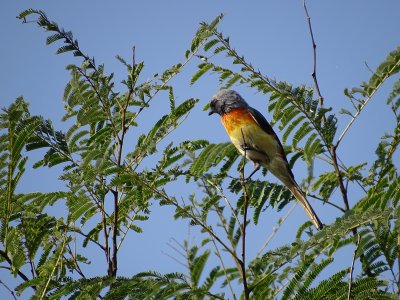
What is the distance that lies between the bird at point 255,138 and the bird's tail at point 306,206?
0.90 ft

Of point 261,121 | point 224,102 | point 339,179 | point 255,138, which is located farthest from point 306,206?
point 224,102

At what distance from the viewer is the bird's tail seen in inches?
179

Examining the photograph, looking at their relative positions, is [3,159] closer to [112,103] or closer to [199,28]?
[112,103]

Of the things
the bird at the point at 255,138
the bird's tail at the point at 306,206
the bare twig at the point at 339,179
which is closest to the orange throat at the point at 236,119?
the bird at the point at 255,138

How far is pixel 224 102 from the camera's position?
639cm

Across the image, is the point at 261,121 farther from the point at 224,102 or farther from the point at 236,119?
the point at 224,102

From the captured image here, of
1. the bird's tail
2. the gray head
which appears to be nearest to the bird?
the gray head

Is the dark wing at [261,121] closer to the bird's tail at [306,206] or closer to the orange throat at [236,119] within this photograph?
the orange throat at [236,119]

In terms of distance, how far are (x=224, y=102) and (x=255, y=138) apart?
809 millimetres

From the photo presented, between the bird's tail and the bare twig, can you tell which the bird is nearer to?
the bird's tail

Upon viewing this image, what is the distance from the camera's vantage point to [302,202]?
14.9 feet

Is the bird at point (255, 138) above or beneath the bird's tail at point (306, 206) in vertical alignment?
above

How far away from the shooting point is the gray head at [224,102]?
20.9 ft

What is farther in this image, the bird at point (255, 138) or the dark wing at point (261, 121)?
the dark wing at point (261, 121)
